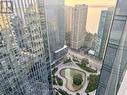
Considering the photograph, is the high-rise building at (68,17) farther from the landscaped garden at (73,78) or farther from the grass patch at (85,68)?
the landscaped garden at (73,78)

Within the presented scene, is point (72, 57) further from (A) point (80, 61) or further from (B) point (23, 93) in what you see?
(B) point (23, 93)

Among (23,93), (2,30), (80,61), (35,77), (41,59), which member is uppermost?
(2,30)

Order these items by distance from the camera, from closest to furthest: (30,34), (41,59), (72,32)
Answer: (30,34)
(41,59)
(72,32)

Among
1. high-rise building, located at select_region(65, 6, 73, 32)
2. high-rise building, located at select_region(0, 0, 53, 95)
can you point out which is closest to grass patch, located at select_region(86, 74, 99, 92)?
high-rise building, located at select_region(0, 0, 53, 95)

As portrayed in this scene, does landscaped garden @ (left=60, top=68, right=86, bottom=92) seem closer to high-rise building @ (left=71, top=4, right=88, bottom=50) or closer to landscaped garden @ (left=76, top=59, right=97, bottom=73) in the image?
landscaped garden @ (left=76, top=59, right=97, bottom=73)

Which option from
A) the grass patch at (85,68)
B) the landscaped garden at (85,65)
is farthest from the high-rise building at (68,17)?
the grass patch at (85,68)

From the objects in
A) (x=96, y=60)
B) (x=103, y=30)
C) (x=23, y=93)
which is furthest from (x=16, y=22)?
(x=96, y=60)

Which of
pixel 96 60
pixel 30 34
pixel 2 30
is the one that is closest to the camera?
pixel 2 30
